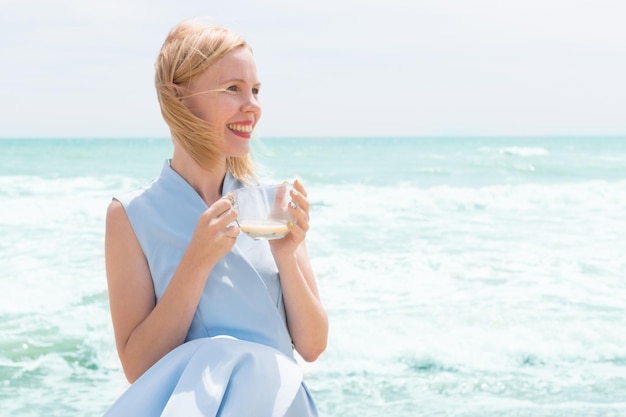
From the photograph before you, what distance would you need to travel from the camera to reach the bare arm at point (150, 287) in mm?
1796

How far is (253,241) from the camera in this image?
1.98 metres

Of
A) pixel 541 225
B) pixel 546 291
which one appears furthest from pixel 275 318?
pixel 541 225

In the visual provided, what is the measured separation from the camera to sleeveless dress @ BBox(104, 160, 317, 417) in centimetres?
174

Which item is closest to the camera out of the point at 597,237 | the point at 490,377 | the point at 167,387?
the point at 167,387

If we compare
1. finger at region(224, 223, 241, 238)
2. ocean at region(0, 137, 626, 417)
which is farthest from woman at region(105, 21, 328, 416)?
ocean at region(0, 137, 626, 417)

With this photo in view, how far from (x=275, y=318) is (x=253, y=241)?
0.19 meters

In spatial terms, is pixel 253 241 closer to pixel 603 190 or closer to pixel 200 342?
pixel 200 342

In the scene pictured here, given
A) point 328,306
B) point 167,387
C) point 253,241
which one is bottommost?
point 328,306

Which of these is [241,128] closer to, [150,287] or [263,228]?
[263,228]

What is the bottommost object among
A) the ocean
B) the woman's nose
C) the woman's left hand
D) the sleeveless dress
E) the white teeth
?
the ocean

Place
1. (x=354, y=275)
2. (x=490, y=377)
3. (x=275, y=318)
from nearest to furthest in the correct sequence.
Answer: (x=275, y=318)
(x=490, y=377)
(x=354, y=275)

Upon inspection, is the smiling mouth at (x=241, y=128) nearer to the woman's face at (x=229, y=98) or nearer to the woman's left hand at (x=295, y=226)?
the woman's face at (x=229, y=98)

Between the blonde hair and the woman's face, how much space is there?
0.6 inches

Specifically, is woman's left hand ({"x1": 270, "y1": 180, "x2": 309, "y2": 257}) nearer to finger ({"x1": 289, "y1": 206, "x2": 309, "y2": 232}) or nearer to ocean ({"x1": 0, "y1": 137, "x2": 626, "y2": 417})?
finger ({"x1": 289, "y1": 206, "x2": 309, "y2": 232})
